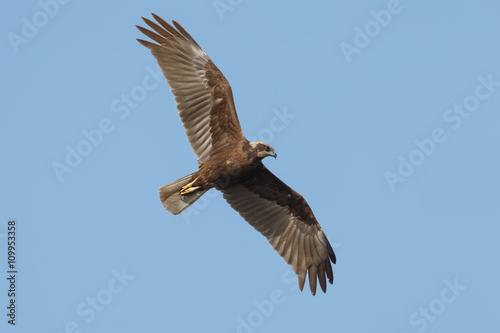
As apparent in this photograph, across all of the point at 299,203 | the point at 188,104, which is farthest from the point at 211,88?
the point at 299,203

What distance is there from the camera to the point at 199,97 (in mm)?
17484

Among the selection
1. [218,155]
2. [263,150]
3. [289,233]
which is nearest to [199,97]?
[218,155]

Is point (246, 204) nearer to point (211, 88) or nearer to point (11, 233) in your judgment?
point (211, 88)

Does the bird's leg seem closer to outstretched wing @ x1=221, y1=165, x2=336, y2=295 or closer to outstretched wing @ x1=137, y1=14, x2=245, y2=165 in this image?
outstretched wing @ x1=137, y1=14, x2=245, y2=165

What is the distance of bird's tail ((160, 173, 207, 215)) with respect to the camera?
1720 cm

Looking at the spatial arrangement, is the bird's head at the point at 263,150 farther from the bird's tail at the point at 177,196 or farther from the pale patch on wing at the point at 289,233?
the pale patch on wing at the point at 289,233

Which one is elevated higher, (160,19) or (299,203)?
(160,19)

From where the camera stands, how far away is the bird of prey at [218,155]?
17141 mm

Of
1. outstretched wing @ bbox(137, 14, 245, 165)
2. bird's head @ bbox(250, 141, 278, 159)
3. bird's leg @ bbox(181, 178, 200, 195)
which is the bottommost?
bird's head @ bbox(250, 141, 278, 159)

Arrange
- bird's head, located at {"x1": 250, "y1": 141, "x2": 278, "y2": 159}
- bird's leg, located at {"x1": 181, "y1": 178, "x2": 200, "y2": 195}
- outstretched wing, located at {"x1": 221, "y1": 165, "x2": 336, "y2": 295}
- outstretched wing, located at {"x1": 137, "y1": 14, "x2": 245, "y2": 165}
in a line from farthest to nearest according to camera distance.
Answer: outstretched wing, located at {"x1": 221, "y1": 165, "x2": 336, "y2": 295} < outstretched wing, located at {"x1": 137, "y1": 14, "x2": 245, "y2": 165} < bird's leg, located at {"x1": 181, "y1": 178, "x2": 200, "y2": 195} < bird's head, located at {"x1": 250, "y1": 141, "x2": 278, "y2": 159}

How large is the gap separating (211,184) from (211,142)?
859 mm

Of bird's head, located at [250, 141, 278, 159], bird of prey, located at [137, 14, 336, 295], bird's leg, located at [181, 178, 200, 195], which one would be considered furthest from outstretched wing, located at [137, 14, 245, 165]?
bird's head, located at [250, 141, 278, 159]

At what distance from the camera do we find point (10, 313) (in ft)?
57.6

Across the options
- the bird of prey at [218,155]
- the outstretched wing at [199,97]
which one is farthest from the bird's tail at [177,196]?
the outstretched wing at [199,97]
